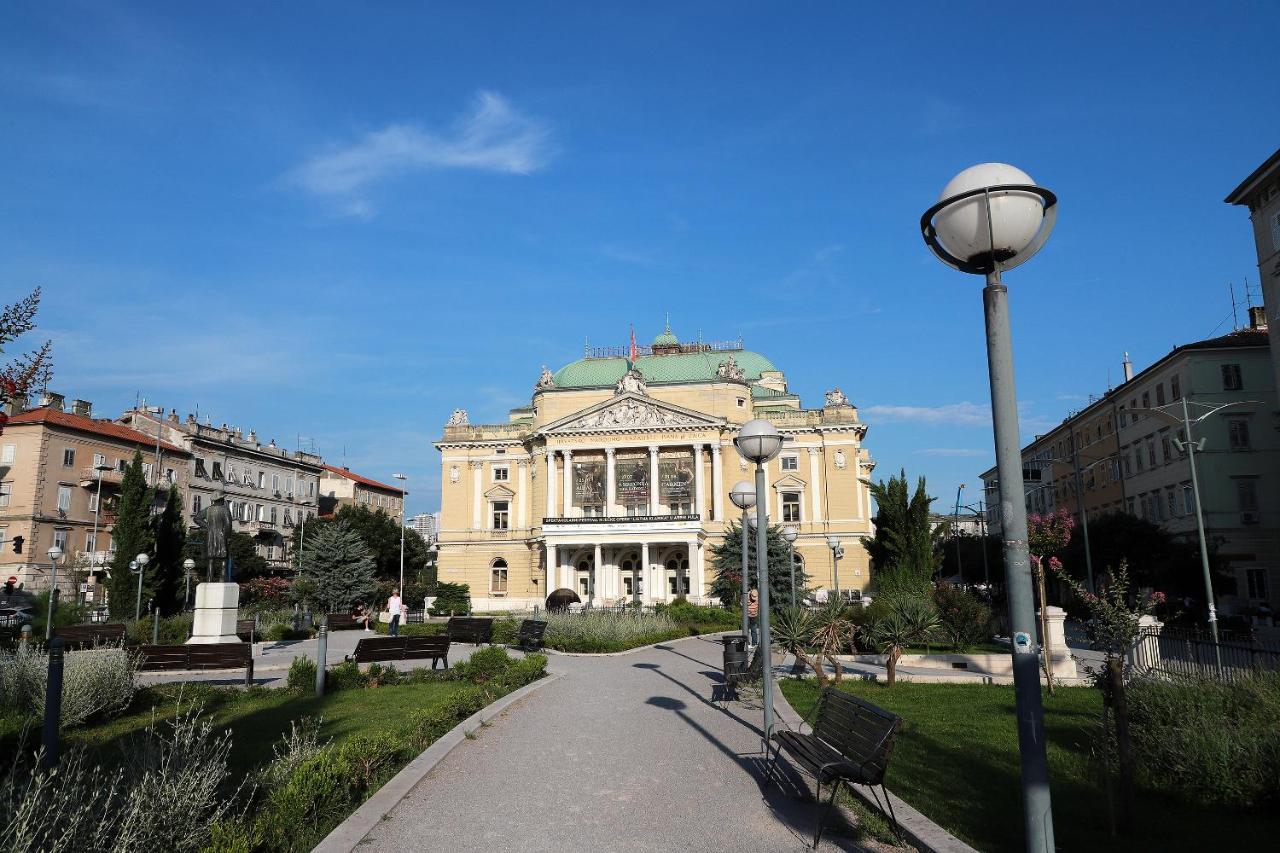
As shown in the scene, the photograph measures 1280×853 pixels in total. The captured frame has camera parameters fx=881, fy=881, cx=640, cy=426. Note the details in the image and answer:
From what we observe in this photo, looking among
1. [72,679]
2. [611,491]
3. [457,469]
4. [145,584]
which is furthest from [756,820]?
[457,469]

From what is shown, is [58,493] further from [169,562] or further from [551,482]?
[551,482]

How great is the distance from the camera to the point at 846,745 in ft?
23.8

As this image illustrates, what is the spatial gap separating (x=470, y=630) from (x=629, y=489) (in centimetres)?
3330

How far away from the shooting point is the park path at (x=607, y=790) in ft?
21.6

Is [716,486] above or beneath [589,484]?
beneath

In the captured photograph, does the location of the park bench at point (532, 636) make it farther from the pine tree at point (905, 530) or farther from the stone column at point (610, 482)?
the stone column at point (610, 482)

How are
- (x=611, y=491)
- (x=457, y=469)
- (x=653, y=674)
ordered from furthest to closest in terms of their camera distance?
1. (x=457, y=469)
2. (x=611, y=491)
3. (x=653, y=674)

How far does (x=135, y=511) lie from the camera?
38688 millimetres

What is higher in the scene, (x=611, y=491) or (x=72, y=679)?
(x=611, y=491)

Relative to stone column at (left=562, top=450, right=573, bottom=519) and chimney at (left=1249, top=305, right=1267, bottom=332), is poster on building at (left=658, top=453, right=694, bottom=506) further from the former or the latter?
chimney at (left=1249, top=305, right=1267, bottom=332)

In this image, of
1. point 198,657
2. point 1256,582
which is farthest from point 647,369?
point 198,657

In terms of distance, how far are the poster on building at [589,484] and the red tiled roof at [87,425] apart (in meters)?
28.4

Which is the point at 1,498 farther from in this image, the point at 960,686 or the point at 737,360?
the point at 960,686

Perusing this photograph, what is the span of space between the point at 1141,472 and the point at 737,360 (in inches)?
1178
